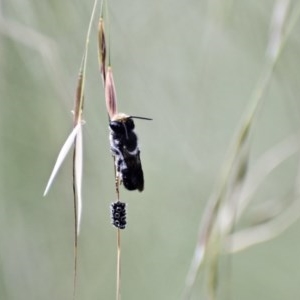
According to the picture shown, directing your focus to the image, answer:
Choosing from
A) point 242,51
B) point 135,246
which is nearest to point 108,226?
point 135,246

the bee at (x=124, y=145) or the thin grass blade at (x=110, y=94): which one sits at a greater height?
the thin grass blade at (x=110, y=94)

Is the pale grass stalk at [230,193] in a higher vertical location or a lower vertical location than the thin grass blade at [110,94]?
lower

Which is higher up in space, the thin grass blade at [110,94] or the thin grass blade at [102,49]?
the thin grass blade at [102,49]

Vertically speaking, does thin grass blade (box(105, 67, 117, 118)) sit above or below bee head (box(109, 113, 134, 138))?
above

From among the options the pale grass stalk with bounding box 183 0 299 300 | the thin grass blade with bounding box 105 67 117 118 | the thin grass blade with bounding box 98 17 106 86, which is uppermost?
the thin grass blade with bounding box 98 17 106 86

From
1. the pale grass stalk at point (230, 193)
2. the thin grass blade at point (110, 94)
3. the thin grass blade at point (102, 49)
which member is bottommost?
the pale grass stalk at point (230, 193)

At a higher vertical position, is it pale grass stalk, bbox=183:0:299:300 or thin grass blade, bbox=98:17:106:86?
thin grass blade, bbox=98:17:106:86

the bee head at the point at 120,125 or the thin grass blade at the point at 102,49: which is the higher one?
the thin grass blade at the point at 102,49

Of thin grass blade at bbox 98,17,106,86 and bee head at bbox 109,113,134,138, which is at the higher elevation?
thin grass blade at bbox 98,17,106,86

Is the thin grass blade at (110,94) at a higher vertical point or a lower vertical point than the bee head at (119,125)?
higher
